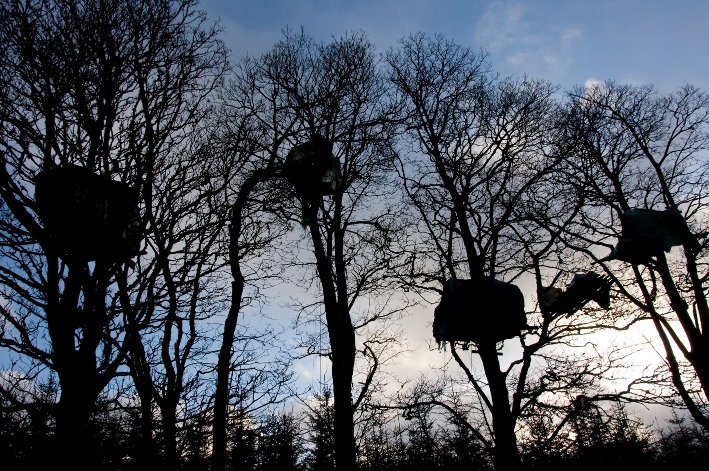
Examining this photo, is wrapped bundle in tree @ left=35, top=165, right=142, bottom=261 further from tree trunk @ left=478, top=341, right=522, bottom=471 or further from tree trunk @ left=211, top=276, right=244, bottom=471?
tree trunk @ left=478, top=341, right=522, bottom=471

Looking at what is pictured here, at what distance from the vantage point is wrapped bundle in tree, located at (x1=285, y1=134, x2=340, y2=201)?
496 cm

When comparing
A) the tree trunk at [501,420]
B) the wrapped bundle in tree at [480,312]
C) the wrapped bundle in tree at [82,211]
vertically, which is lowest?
the tree trunk at [501,420]

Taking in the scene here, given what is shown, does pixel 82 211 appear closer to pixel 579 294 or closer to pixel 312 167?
pixel 312 167

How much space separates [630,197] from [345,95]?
7221 mm

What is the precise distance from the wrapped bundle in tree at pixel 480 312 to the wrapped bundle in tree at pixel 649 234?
146 cm

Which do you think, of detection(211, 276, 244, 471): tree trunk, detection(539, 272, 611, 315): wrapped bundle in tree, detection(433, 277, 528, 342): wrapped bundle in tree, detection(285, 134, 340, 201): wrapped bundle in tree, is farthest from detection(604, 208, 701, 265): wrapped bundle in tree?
detection(211, 276, 244, 471): tree trunk

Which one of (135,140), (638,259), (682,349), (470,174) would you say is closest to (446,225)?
(470,174)

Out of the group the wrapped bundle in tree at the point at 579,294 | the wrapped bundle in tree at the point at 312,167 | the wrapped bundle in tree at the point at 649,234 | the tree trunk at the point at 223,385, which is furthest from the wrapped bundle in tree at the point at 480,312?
the tree trunk at the point at 223,385

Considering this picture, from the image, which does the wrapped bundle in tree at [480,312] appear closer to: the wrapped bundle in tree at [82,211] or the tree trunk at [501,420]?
the tree trunk at [501,420]

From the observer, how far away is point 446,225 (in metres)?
9.42

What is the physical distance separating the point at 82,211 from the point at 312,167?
7.80ft

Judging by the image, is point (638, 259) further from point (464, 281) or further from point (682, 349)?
point (682, 349)

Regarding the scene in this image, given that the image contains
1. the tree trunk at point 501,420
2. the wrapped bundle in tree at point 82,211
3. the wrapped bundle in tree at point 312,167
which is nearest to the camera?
the wrapped bundle in tree at point 82,211

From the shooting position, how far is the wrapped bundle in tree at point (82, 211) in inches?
123
